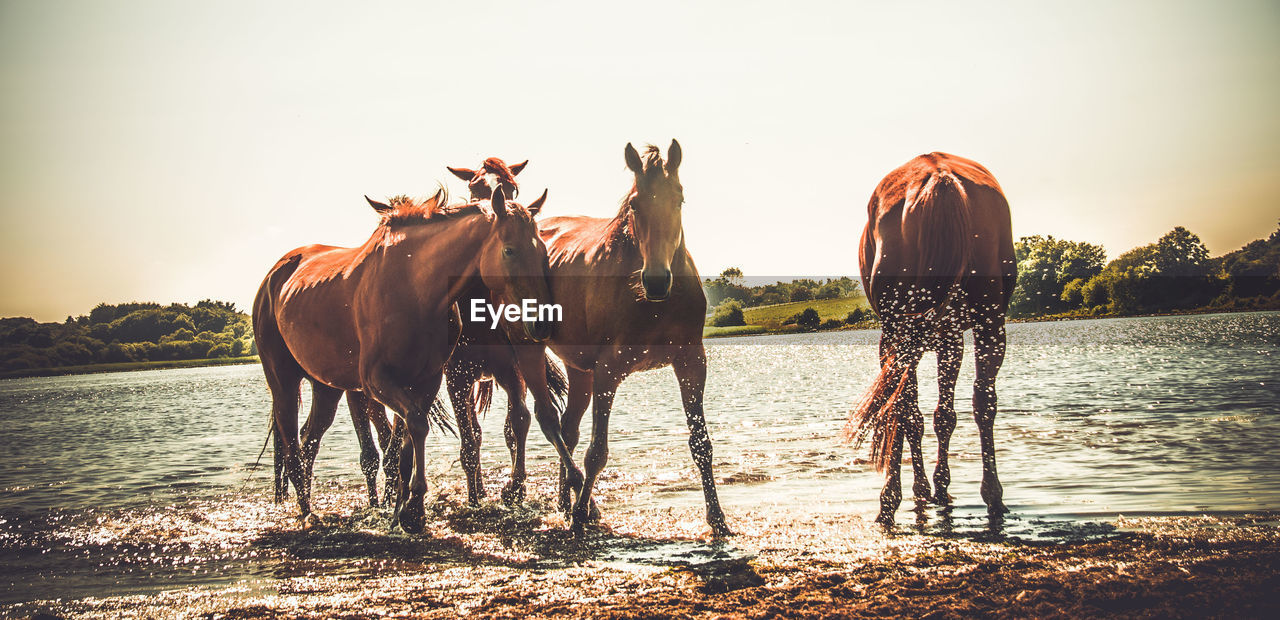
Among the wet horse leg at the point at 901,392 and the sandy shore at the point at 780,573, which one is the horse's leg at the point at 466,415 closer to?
the sandy shore at the point at 780,573

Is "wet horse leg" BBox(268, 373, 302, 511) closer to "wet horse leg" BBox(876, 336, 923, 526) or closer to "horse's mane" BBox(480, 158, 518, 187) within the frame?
"horse's mane" BBox(480, 158, 518, 187)

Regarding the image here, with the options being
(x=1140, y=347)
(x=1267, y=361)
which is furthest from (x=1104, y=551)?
(x=1140, y=347)

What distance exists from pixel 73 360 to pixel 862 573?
64.7 metres

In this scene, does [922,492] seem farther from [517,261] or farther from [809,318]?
[809,318]

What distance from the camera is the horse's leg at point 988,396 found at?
5219 millimetres

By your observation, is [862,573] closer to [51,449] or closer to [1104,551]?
[1104,551]

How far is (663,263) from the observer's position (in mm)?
4879

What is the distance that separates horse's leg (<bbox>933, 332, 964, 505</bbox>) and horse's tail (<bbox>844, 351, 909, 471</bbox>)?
261 mm

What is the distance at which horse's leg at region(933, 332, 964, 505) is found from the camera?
17.7 feet

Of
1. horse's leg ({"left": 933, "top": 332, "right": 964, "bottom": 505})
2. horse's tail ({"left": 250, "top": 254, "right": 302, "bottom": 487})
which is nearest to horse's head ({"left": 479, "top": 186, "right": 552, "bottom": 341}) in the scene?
horse's leg ({"left": 933, "top": 332, "right": 964, "bottom": 505})

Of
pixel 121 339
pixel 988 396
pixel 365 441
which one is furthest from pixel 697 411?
pixel 121 339

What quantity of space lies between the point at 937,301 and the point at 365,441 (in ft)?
17.8

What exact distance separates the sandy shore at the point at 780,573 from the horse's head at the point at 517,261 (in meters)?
1.72

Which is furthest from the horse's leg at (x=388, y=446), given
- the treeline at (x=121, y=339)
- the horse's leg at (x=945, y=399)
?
the treeline at (x=121, y=339)
